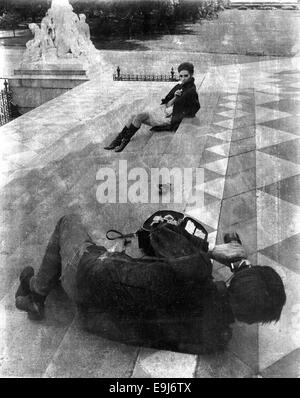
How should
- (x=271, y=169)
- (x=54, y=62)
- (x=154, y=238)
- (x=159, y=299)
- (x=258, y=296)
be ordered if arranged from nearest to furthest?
1. (x=258, y=296)
2. (x=159, y=299)
3. (x=154, y=238)
4. (x=271, y=169)
5. (x=54, y=62)

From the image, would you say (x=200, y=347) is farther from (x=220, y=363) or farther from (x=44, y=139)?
(x=44, y=139)

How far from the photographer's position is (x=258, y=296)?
79.0 inches

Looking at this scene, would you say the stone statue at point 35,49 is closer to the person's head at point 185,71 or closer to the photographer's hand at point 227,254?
the person's head at point 185,71

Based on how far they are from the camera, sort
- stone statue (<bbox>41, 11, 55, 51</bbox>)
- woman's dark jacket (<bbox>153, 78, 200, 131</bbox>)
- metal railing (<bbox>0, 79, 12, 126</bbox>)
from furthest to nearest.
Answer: stone statue (<bbox>41, 11, 55, 51</bbox>)
metal railing (<bbox>0, 79, 12, 126</bbox>)
woman's dark jacket (<bbox>153, 78, 200, 131</bbox>)

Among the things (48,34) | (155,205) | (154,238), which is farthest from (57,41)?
(154,238)

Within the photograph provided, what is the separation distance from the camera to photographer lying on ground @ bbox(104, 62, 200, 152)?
19.2 ft

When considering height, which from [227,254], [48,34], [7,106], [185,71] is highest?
[48,34]

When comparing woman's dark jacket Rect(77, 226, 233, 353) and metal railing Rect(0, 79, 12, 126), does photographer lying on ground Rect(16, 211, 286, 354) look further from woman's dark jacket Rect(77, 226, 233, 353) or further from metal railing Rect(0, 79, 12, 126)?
metal railing Rect(0, 79, 12, 126)

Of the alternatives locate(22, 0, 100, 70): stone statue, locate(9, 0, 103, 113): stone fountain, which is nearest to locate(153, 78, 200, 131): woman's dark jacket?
locate(9, 0, 103, 113): stone fountain

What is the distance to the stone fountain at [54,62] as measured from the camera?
11.9 meters

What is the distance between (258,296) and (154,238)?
70cm

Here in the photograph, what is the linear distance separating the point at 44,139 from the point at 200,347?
528 cm

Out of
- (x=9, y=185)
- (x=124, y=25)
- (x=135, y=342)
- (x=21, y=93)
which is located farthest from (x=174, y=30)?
(x=135, y=342)

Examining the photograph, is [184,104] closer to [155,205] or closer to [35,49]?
[155,205]
